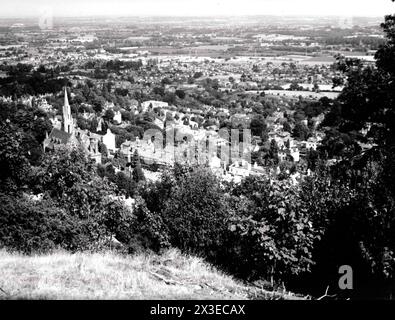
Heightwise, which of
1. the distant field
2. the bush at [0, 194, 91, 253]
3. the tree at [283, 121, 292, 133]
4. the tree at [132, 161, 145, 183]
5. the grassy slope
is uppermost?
the grassy slope

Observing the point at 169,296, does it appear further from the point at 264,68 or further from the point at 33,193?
the point at 264,68

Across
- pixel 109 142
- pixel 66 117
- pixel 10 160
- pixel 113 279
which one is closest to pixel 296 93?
pixel 109 142

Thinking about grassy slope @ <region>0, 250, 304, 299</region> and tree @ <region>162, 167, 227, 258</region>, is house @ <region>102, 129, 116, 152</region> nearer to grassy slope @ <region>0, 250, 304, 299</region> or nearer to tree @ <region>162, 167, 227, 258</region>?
tree @ <region>162, 167, 227, 258</region>

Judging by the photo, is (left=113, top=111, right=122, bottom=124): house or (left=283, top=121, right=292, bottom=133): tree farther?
(left=113, top=111, right=122, bottom=124): house

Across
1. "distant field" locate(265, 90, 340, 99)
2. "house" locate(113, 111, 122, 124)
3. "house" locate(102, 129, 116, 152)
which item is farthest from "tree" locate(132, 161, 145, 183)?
"distant field" locate(265, 90, 340, 99)


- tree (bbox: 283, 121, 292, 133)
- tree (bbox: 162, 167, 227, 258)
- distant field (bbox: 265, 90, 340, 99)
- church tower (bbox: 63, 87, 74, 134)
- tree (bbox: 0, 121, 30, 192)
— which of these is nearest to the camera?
tree (bbox: 162, 167, 227, 258)

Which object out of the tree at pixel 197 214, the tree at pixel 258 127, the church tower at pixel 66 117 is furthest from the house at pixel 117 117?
the tree at pixel 197 214

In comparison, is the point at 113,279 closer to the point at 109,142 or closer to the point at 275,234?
the point at 275,234

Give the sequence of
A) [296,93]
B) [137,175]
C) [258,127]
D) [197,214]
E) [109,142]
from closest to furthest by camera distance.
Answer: [197,214] < [137,175] < [109,142] < [258,127] < [296,93]

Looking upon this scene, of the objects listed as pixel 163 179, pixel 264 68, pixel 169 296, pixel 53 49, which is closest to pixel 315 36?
pixel 264 68
